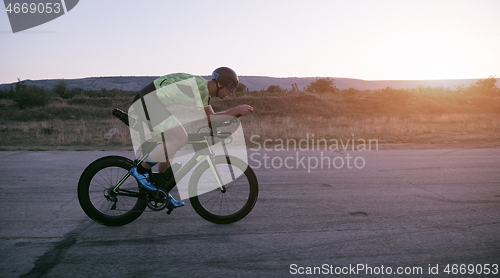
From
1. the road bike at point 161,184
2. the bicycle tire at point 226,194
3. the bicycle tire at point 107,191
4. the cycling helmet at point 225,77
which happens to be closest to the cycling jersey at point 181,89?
the cycling helmet at point 225,77

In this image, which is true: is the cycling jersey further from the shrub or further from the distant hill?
the distant hill

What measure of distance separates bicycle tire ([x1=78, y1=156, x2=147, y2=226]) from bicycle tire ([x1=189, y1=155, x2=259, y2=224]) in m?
0.62

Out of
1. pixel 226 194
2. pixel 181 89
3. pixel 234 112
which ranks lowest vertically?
pixel 226 194

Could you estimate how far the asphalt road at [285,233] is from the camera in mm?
3332

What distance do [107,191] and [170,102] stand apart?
126 cm

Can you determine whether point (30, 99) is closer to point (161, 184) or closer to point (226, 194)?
point (161, 184)

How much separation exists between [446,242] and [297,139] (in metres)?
9.95

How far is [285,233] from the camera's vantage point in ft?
13.7

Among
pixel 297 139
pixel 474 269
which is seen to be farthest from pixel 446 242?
pixel 297 139

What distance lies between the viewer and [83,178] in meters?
4.23

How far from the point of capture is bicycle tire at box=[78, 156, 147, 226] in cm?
423

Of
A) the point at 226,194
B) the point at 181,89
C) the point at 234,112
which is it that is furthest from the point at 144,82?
the point at 234,112

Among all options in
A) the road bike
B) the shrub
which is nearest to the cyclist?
the road bike

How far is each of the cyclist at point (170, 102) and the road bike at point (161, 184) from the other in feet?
0.33
